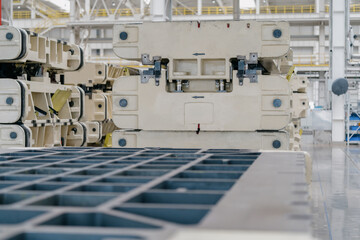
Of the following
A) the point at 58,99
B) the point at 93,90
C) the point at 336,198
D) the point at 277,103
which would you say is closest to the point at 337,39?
the point at 93,90

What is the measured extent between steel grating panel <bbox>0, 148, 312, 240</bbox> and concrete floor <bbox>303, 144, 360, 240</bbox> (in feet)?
9.44

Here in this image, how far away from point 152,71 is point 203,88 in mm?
582

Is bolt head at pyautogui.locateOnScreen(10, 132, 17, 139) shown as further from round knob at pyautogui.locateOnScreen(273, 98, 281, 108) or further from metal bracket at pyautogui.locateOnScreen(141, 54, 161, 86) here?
round knob at pyautogui.locateOnScreen(273, 98, 281, 108)

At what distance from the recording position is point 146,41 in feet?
18.4

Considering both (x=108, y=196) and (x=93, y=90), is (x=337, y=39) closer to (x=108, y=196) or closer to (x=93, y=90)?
(x=93, y=90)

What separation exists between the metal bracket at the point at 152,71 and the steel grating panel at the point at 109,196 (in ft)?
8.34

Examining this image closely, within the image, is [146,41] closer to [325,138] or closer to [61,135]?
[61,135]

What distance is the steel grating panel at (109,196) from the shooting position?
140cm

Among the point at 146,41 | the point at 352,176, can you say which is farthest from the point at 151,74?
the point at 352,176

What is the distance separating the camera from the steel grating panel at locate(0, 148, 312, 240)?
1.40m

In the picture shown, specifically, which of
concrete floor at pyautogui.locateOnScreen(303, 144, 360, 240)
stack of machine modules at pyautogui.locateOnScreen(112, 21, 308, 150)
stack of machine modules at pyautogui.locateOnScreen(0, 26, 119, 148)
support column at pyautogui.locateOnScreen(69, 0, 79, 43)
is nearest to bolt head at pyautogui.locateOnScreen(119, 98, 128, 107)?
stack of machine modules at pyautogui.locateOnScreen(112, 21, 308, 150)

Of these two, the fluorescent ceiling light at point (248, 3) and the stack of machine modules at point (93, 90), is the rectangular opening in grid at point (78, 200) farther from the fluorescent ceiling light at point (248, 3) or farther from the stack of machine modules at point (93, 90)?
the fluorescent ceiling light at point (248, 3)

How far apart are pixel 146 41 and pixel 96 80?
6172 mm

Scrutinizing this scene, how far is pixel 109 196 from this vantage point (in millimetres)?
1896
